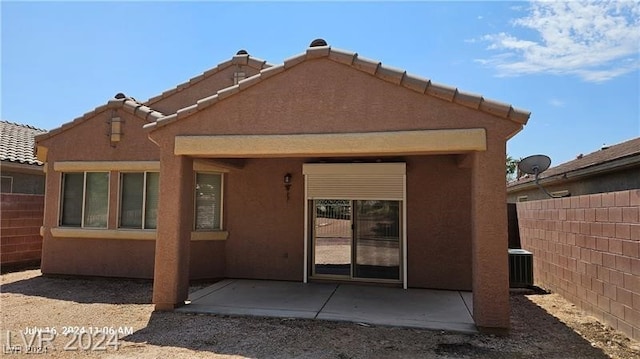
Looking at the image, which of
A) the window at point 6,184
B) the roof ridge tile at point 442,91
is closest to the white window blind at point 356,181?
the roof ridge tile at point 442,91

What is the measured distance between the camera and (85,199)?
11.4 m

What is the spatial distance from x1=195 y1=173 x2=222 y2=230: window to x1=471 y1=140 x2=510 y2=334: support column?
721 centimetres

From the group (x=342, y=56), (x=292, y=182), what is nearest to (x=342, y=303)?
(x=292, y=182)

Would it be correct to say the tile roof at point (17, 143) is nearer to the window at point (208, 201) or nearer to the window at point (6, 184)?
the window at point (6, 184)

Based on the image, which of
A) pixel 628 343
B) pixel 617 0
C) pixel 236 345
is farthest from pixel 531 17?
pixel 236 345

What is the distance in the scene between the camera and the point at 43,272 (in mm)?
11625

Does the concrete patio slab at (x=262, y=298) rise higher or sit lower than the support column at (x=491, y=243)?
lower

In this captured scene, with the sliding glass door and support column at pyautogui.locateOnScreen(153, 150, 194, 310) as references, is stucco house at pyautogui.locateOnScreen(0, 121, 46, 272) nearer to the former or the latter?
support column at pyautogui.locateOnScreen(153, 150, 194, 310)

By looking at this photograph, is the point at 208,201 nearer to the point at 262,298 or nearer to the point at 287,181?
the point at 287,181

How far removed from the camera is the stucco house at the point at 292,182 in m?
6.87

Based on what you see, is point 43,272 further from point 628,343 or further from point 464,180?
point 628,343

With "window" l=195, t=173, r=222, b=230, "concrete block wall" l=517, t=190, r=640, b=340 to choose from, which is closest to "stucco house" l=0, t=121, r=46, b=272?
"window" l=195, t=173, r=222, b=230

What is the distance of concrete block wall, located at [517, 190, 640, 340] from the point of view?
20.1ft
